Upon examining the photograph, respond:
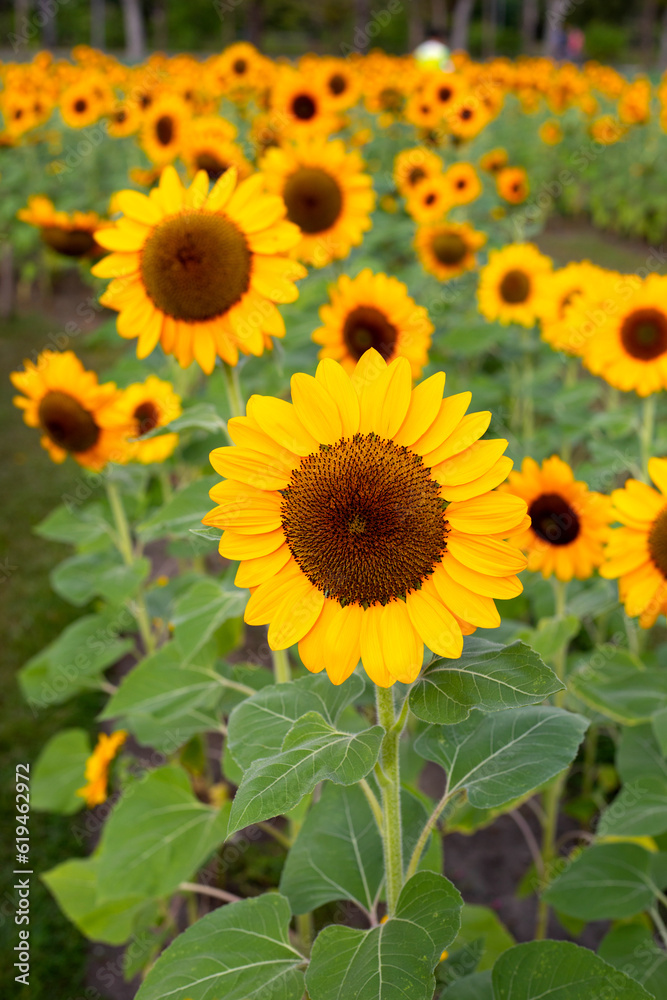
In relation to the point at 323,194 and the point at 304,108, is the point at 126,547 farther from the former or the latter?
the point at 304,108

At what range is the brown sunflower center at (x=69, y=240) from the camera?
13.7 ft

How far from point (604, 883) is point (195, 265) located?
6.38ft

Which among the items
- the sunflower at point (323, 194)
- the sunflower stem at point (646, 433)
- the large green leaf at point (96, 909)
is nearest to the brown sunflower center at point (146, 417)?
the sunflower at point (323, 194)

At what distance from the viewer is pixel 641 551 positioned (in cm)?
203

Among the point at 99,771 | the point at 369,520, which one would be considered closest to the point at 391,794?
the point at 369,520

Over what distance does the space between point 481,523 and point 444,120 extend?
621 cm

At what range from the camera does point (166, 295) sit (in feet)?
6.68

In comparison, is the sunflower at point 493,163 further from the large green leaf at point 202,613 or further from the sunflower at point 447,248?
the large green leaf at point 202,613

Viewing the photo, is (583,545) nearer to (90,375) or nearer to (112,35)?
(90,375)

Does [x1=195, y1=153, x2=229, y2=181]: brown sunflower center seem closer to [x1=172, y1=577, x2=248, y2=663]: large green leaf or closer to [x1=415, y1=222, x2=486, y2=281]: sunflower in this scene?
[x1=415, y1=222, x2=486, y2=281]: sunflower

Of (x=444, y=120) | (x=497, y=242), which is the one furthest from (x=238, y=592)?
(x=444, y=120)

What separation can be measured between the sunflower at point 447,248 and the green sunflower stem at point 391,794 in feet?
12.1

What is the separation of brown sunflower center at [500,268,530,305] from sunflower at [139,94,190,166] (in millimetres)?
2331

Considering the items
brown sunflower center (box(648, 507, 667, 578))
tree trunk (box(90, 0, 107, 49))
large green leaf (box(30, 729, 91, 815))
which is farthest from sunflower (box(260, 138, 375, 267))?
tree trunk (box(90, 0, 107, 49))
